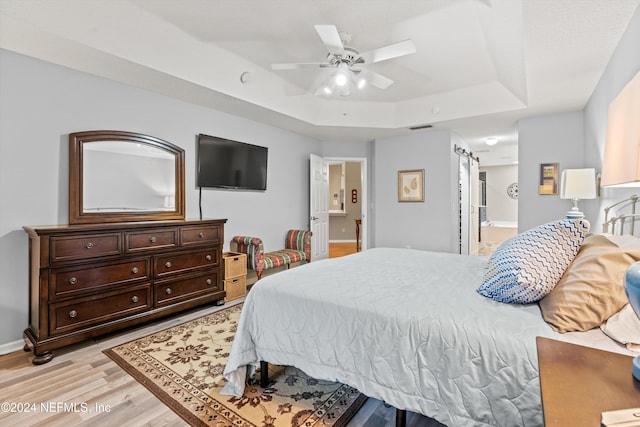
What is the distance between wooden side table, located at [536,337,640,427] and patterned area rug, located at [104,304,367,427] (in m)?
Answer: 1.19

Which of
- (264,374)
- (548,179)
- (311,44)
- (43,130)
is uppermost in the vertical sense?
(311,44)

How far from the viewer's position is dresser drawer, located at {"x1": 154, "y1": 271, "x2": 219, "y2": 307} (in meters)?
3.02

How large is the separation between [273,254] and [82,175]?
7.83 feet

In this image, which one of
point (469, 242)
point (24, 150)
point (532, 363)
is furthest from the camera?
point (469, 242)

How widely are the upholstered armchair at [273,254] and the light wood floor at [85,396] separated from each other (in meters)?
1.79

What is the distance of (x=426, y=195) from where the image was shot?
541 cm

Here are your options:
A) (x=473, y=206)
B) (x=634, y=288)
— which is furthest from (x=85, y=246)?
(x=473, y=206)

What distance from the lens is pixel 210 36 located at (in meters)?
3.03

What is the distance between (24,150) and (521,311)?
12.0ft

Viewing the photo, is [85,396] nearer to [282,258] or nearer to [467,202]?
[282,258]

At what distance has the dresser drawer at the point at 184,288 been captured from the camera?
302 centimetres

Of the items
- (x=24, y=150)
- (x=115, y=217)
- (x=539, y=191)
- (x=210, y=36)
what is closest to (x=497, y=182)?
(x=539, y=191)

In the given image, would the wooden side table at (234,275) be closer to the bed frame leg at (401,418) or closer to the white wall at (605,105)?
the bed frame leg at (401,418)

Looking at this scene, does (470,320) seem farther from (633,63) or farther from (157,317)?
(157,317)
